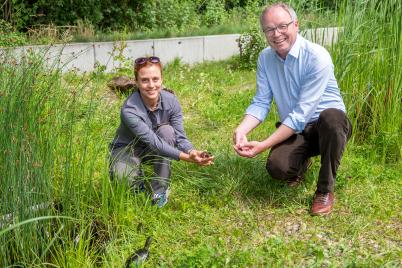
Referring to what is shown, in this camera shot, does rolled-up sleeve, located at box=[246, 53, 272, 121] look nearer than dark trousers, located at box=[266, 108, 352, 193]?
No

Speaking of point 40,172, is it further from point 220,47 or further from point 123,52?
point 220,47

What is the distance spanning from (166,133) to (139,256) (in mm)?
948

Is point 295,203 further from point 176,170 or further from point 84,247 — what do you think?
point 84,247

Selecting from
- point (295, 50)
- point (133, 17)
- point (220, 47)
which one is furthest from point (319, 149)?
point (133, 17)

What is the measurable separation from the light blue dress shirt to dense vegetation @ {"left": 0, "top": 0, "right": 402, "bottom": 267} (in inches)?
20.1

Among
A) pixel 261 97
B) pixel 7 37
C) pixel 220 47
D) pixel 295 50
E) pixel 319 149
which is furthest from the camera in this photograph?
pixel 220 47

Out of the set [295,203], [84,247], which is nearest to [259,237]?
[295,203]

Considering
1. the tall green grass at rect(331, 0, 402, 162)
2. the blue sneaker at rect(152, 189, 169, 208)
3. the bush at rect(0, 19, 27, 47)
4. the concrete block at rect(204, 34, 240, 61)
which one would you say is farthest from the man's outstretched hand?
the concrete block at rect(204, 34, 240, 61)

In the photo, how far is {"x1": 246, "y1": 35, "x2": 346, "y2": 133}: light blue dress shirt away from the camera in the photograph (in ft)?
10.8

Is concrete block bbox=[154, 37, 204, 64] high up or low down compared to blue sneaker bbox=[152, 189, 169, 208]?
up

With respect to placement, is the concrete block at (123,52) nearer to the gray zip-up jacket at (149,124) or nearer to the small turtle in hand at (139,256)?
the gray zip-up jacket at (149,124)

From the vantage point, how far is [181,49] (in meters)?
8.98

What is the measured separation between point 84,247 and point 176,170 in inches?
45.5

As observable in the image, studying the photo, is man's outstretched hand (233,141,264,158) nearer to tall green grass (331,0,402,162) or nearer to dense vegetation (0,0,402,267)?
dense vegetation (0,0,402,267)
